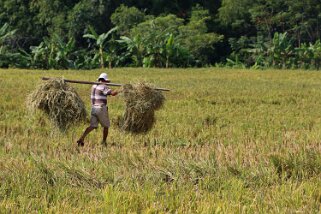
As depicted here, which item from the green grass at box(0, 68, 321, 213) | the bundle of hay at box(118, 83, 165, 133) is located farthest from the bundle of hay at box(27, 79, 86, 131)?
the bundle of hay at box(118, 83, 165, 133)

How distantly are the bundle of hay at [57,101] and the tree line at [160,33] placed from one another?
15152 mm

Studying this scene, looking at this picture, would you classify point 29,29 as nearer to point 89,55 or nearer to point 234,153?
point 89,55

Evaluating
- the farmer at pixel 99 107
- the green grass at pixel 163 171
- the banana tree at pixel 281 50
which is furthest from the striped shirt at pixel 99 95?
the banana tree at pixel 281 50

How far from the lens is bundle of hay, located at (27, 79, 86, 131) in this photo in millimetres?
6363

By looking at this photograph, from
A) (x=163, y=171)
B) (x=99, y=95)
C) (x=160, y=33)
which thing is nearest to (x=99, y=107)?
(x=99, y=95)

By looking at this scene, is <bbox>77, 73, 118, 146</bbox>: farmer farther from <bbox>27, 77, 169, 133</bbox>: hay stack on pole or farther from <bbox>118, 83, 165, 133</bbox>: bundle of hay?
<bbox>118, 83, 165, 133</bbox>: bundle of hay

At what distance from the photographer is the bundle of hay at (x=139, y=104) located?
648 centimetres

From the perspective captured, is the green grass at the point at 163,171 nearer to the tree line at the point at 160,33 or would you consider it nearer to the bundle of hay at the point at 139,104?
the bundle of hay at the point at 139,104

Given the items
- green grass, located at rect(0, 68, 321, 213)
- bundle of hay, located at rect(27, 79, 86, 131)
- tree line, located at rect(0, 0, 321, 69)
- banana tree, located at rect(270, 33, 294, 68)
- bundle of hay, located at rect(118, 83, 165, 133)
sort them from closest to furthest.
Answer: green grass, located at rect(0, 68, 321, 213)
bundle of hay, located at rect(27, 79, 86, 131)
bundle of hay, located at rect(118, 83, 165, 133)
tree line, located at rect(0, 0, 321, 69)
banana tree, located at rect(270, 33, 294, 68)

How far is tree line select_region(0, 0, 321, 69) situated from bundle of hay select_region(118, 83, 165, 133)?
1522 centimetres

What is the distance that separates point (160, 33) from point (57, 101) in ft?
57.2

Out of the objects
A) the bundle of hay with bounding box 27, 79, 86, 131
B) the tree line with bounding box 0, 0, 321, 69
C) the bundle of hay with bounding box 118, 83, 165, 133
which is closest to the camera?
the bundle of hay with bounding box 27, 79, 86, 131

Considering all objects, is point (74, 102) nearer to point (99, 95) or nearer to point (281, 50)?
point (99, 95)

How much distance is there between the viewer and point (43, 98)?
637 cm
